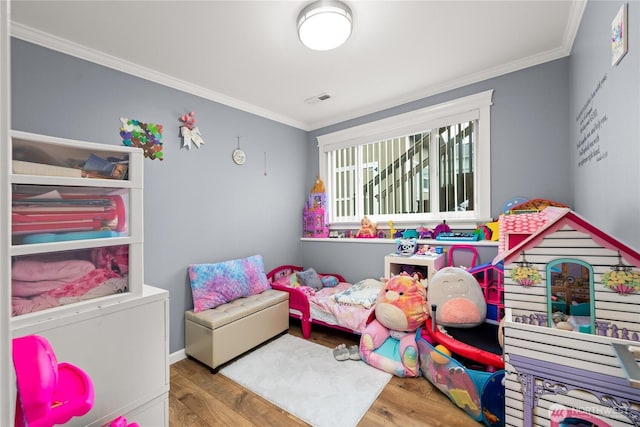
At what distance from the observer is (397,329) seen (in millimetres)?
2293

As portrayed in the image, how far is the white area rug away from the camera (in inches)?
70.4

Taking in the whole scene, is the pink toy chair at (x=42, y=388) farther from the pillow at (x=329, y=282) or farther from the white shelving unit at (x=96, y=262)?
the pillow at (x=329, y=282)

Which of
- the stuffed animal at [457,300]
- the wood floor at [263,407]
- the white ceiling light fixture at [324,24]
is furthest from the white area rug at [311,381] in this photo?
the white ceiling light fixture at [324,24]

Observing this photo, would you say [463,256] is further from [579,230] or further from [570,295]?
[579,230]

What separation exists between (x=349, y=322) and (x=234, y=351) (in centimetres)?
109

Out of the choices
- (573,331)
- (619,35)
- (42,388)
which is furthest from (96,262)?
(619,35)

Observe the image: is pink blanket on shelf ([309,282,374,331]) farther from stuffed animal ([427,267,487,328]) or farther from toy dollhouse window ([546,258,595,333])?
toy dollhouse window ([546,258,595,333])

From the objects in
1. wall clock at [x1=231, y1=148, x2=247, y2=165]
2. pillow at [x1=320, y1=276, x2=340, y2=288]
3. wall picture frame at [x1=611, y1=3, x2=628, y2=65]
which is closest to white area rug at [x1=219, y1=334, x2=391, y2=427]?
pillow at [x1=320, y1=276, x2=340, y2=288]

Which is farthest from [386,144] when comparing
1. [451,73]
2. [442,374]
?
[442,374]

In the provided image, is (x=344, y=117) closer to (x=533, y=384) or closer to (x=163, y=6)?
(x=163, y=6)

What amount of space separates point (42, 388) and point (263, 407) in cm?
155

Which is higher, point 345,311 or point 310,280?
point 310,280

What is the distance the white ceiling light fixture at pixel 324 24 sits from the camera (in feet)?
5.55

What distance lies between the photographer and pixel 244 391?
2.02 m
